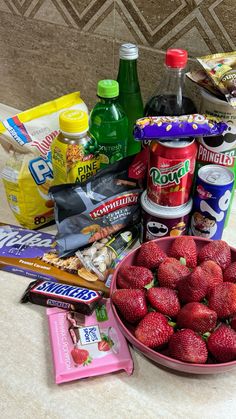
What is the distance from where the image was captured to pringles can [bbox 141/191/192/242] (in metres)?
0.78

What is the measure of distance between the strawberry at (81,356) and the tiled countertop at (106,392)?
0.09ft

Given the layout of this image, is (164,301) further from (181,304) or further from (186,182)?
(186,182)

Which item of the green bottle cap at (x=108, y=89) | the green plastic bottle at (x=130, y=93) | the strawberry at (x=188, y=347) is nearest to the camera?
the strawberry at (x=188, y=347)

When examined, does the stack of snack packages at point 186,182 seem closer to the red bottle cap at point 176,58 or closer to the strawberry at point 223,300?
the red bottle cap at point 176,58

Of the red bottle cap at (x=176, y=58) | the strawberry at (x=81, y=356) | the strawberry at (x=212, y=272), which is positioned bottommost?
the strawberry at (x=81, y=356)

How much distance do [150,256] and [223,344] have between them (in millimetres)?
193

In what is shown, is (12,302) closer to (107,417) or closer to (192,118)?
(107,417)

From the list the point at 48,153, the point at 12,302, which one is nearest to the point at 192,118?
the point at 48,153

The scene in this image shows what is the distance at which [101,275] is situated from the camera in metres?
0.77

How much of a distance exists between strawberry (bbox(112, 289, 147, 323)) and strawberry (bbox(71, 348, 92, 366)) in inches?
3.1

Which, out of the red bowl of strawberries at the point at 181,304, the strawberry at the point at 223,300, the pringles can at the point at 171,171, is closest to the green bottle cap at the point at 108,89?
the pringles can at the point at 171,171

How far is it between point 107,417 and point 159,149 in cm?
42

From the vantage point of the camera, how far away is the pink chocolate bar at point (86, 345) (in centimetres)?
63

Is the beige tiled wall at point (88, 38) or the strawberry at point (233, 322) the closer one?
the strawberry at point (233, 322)
